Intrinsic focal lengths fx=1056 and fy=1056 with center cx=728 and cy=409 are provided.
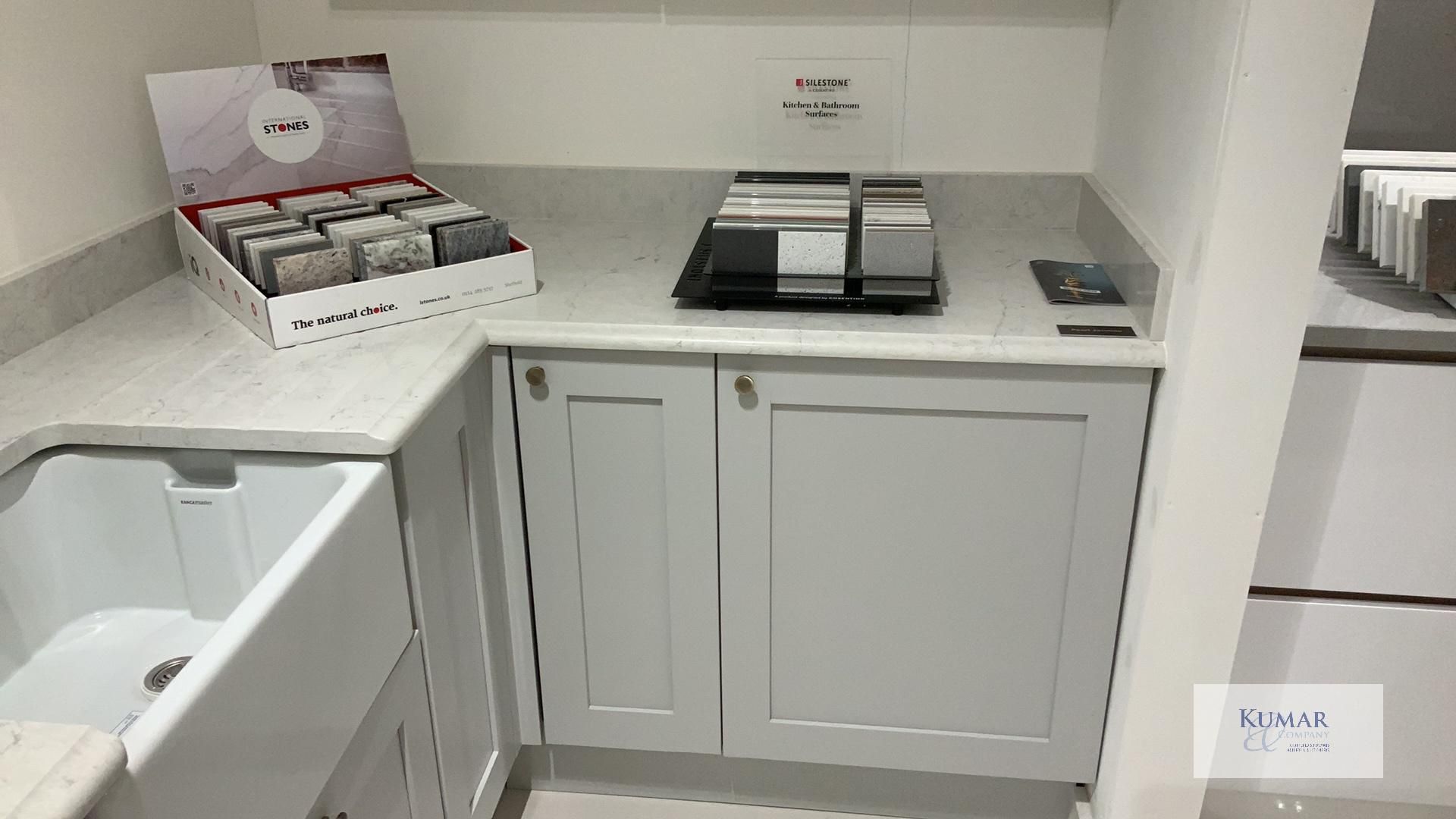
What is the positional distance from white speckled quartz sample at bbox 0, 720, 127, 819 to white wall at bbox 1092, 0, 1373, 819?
1.15 metres

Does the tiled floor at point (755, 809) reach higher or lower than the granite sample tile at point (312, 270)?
lower

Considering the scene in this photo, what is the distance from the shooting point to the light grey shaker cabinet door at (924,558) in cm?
143

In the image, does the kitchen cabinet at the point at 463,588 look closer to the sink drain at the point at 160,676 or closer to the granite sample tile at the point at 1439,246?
the sink drain at the point at 160,676

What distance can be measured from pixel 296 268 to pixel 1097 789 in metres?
1.41

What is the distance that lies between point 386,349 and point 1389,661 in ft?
4.95

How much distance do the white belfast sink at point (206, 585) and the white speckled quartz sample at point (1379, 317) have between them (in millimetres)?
1226

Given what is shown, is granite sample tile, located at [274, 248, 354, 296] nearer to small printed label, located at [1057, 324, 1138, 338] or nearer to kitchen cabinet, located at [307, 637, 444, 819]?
kitchen cabinet, located at [307, 637, 444, 819]

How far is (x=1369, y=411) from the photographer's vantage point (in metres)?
1.44

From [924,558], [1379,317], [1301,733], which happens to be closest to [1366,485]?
[1379,317]

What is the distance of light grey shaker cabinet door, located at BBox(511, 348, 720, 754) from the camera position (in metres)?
1.48

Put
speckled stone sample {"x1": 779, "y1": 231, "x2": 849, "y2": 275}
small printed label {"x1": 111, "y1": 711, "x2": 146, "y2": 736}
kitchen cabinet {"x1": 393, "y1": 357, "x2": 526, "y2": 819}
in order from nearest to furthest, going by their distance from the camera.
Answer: small printed label {"x1": 111, "y1": 711, "x2": 146, "y2": 736} < kitchen cabinet {"x1": 393, "y1": 357, "x2": 526, "y2": 819} < speckled stone sample {"x1": 779, "y1": 231, "x2": 849, "y2": 275}

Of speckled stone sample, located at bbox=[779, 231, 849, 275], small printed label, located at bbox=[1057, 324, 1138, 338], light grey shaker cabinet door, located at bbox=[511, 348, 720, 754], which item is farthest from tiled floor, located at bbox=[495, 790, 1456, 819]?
speckled stone sample, located at bbox=[779, 231, 849, 275]

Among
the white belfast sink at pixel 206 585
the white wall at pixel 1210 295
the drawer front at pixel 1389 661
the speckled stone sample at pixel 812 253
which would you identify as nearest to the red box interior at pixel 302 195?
the speckled stone sample at pixel 812 253

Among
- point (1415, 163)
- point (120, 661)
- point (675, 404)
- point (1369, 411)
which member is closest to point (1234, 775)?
point (1369, 411)
